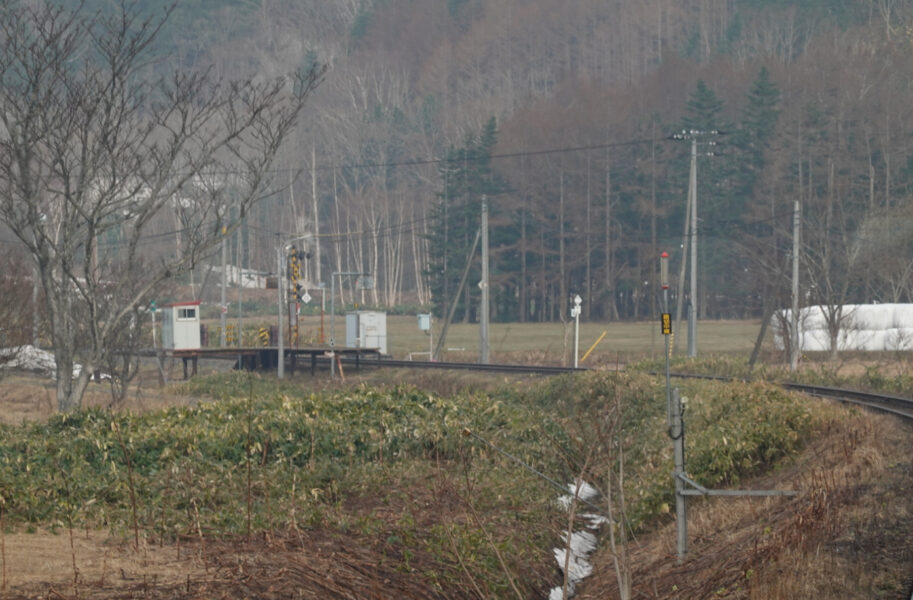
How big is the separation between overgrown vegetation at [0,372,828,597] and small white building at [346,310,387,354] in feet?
87.5

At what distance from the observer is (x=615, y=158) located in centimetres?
8075

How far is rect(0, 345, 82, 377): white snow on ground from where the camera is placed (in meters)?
29.3

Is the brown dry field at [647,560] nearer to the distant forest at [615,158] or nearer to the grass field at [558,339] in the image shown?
the distant forest at [615,158]

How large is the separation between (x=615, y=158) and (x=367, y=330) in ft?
120

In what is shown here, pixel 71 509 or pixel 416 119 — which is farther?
pixel 416 119

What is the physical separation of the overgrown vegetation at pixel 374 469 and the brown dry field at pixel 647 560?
308 millimetres

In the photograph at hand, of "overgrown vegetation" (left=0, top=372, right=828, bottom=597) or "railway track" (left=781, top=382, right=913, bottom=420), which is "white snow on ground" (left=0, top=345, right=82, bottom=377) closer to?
"overgrown vegetation" (left=0, top=372, right=828, bottom=597)

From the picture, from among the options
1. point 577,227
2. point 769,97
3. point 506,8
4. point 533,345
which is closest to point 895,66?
point 769,97

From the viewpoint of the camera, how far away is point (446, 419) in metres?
19.3

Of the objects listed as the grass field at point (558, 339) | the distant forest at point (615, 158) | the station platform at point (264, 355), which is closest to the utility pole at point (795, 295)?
the distant forest at point (615, 158)

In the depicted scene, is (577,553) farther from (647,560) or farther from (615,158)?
(615,158)

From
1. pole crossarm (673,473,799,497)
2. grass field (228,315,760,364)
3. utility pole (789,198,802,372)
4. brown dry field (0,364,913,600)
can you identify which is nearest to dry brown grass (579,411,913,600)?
brown dry field (0,364,913,600)

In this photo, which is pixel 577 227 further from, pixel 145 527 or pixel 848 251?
pixel 145 527

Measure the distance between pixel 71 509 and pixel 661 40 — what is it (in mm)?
117584
